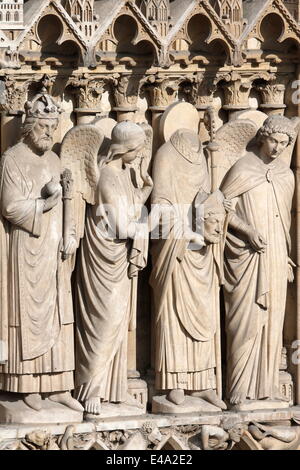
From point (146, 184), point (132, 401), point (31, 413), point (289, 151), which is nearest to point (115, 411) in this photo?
point (132, 401)

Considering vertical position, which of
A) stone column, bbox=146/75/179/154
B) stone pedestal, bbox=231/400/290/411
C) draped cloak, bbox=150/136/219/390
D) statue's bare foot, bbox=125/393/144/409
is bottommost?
stone pedestal, bbox=231/400/290/411

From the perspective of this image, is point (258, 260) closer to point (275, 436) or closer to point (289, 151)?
point (289, 151)

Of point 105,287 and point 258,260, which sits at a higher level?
point 258,260

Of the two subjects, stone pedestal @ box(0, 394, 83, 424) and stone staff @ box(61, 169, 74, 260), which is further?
stone pedestal @ box(0, 394, 83, 424)

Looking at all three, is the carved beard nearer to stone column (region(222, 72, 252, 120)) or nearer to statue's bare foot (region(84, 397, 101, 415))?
stone column (region(222, 72, 252, 120))

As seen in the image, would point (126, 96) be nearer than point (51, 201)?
No

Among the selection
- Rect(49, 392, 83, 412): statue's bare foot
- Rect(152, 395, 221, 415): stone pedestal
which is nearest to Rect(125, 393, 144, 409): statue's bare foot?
Rect(152, 395, 221, 415): stone pedestal

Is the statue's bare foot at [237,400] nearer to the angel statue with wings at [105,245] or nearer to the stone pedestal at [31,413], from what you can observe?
the angel statue with wings at [105,245]

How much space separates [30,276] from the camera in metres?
17.5

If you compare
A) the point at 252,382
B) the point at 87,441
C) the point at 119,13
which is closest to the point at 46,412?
the point at 87,441

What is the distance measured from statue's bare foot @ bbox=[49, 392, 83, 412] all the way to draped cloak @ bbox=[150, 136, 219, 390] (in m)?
0.71

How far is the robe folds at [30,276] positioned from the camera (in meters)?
17.4

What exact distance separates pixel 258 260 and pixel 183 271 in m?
0.64

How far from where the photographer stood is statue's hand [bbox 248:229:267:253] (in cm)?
→ 1825
